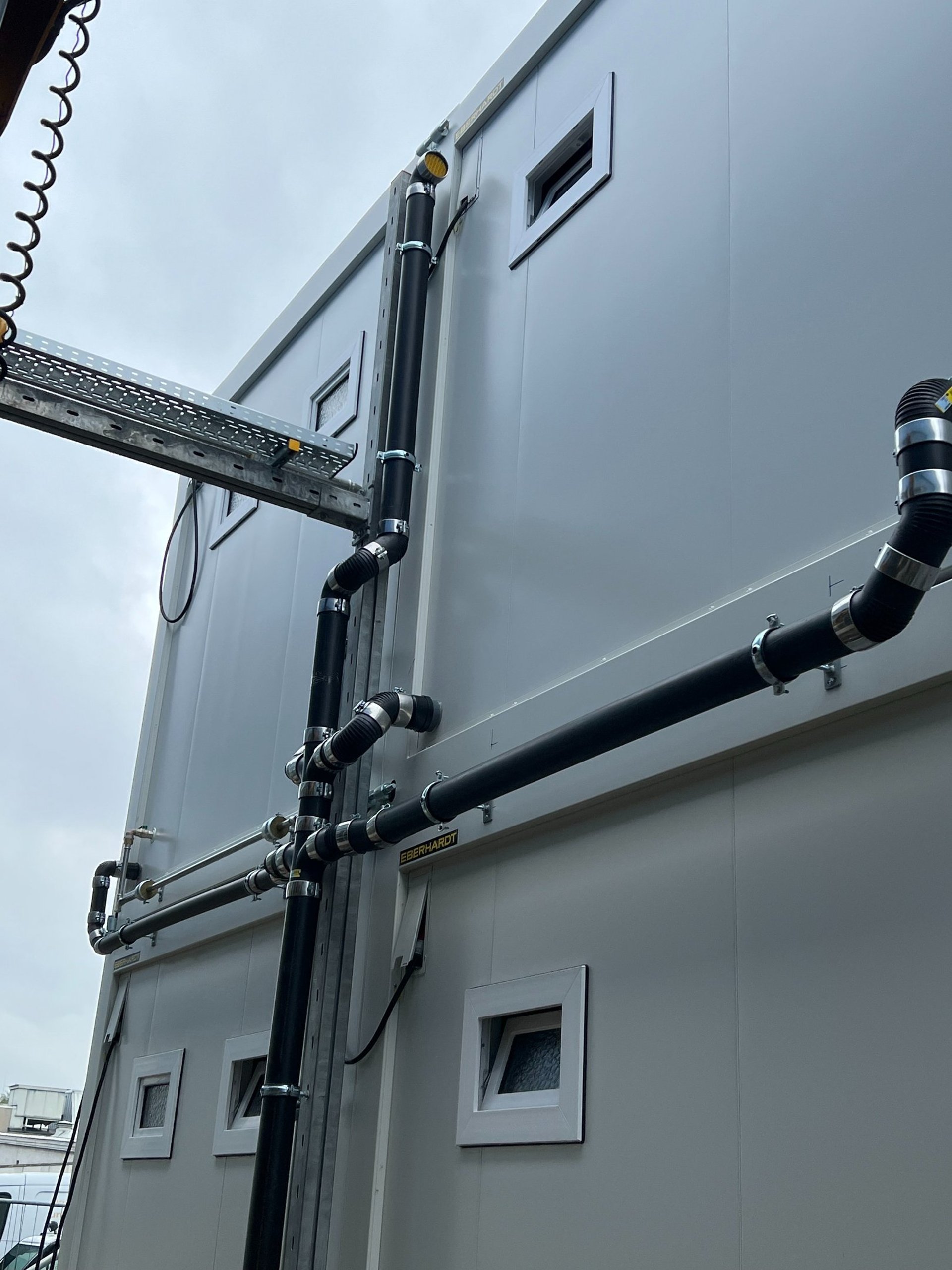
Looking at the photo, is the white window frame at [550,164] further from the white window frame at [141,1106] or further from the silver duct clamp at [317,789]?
the white window frame at [141,1106]

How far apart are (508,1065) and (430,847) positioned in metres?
0.78

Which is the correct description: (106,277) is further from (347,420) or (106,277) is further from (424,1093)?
(424,1093)

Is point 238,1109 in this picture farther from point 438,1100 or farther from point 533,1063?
point 533,1063

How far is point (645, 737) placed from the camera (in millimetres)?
3162

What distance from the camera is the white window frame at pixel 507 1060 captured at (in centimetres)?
→ 309

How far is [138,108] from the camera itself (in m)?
10.1

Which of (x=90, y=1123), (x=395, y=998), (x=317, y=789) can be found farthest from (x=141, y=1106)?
(x=395, y=998)

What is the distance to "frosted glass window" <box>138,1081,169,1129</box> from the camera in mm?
5949

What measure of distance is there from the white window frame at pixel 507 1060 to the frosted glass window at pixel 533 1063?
0.02 metres

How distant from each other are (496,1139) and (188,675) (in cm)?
436

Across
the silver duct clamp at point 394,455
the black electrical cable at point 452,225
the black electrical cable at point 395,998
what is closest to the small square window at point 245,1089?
the black electrical cable at point 395,998

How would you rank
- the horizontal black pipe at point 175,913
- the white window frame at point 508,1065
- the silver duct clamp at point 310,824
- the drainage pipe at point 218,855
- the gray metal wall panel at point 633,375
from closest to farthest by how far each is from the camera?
the white window frame at point 508,1065 → the gray metal wall panel at point 633,375 → the silver duct clamp at point 310,824 → the drainage pipe at point 218,855 → the horizontal black pipe at point 175,913

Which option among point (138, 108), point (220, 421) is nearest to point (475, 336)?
point (220, 421)

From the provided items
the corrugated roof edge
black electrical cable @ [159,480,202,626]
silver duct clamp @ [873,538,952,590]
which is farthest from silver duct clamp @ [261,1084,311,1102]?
black electrical cable @ [159,480,202,626]
